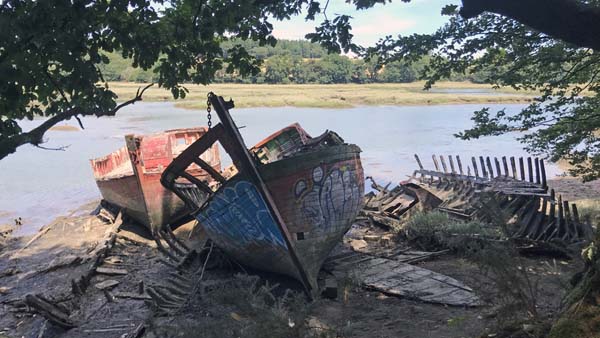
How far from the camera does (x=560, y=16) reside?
369 centimetres

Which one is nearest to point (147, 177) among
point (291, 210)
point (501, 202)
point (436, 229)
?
point (291, 210)

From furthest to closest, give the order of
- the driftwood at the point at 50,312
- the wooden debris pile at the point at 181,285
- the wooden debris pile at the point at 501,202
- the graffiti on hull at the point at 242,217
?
1. the wooden debris pile at the point at 501,202
2. the graffiti on hull at the point at 242,217
3. the driftwood at the point at 50,312
4. the wooden debris pile at the point at 181,285

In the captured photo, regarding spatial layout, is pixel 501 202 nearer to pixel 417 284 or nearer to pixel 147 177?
pixel 417 284

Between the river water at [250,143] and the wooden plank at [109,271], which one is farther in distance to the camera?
the river water at [250,143]

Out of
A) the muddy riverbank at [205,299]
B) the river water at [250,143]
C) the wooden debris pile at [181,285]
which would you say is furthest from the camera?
the river water at [250,143]

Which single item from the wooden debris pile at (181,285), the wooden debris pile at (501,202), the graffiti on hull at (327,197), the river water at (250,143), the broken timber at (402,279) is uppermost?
the graffiti on hull at (327,197)

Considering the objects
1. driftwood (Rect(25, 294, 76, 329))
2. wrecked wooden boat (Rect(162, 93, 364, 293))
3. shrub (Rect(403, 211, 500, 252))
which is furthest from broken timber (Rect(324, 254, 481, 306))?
driftwood (Rect(25, 294, 76, 329))

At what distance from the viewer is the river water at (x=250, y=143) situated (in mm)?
19609

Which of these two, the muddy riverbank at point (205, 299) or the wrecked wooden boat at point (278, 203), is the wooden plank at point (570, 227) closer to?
the muddy riverbank at point (205, 299)

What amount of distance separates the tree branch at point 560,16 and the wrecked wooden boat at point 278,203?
4.28 meters

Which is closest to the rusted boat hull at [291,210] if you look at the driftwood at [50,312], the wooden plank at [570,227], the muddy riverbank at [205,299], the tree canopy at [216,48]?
the muddy riverbank at [205,299]

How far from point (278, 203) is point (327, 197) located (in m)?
0.84

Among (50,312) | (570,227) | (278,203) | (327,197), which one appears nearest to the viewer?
(50,312)

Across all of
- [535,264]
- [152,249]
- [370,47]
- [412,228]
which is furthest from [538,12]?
[152,249]
